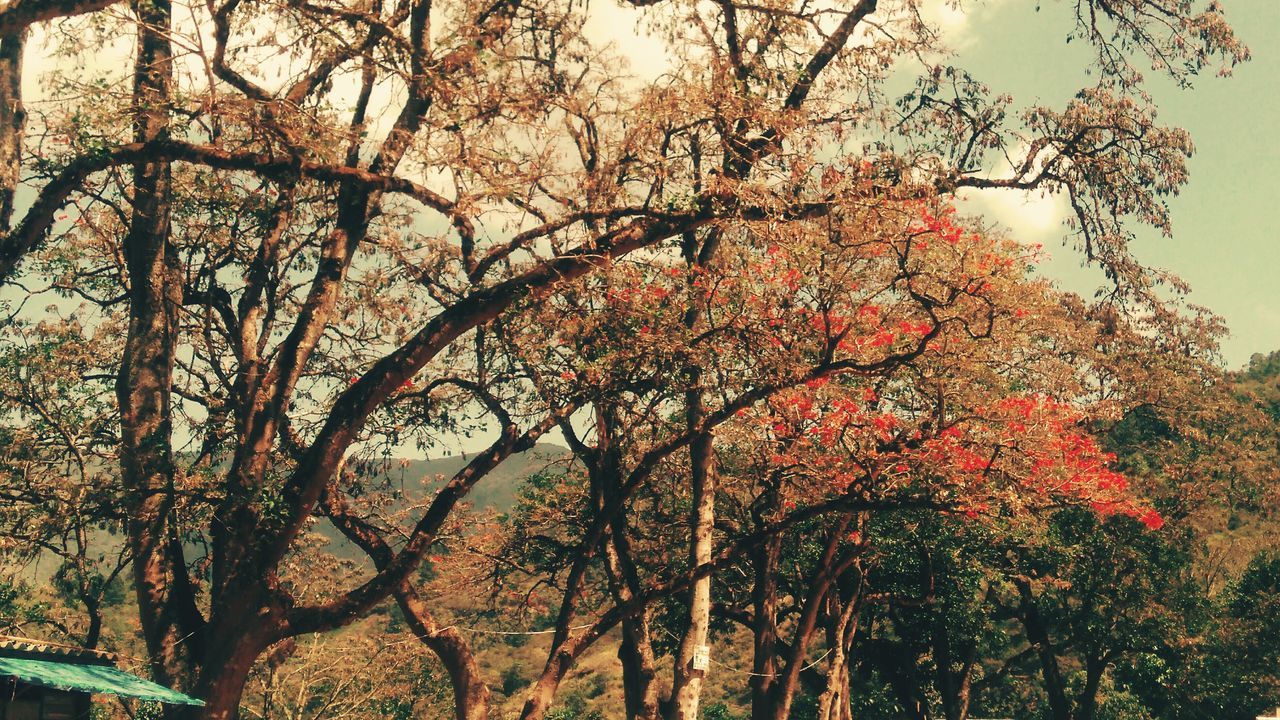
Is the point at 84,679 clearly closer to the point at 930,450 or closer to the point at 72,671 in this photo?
the point at 72,671

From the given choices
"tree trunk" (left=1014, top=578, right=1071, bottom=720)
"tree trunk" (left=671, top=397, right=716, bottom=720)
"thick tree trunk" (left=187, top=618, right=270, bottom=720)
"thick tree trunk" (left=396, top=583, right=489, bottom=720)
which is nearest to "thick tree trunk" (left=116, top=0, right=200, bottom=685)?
"thick tree trunk" (left=187, top=618, right=270, bottom=720)

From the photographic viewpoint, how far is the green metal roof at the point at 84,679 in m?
10.0

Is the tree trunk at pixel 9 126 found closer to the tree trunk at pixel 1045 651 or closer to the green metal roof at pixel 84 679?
the green metal roof at pixel 84 679

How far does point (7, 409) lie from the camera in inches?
516

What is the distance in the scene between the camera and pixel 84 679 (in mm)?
10828

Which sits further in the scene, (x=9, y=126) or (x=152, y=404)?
(x=152, y=404)

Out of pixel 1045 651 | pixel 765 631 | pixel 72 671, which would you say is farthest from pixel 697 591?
pixel 1045 651

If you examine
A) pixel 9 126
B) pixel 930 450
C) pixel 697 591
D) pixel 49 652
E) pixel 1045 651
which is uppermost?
pixel 9 126

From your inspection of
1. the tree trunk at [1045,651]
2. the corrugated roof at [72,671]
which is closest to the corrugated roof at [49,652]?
the corrugated roof at [72,671]

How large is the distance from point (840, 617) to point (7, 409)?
14.1 meters

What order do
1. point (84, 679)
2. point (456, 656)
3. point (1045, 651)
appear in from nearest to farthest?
point (84, 679), point (456, 656), point (1045, 651)

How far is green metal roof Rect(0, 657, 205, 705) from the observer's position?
10.0m

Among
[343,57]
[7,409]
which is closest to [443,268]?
[343,57]

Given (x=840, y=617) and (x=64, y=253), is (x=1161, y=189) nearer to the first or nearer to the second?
(x=840, y=617)
